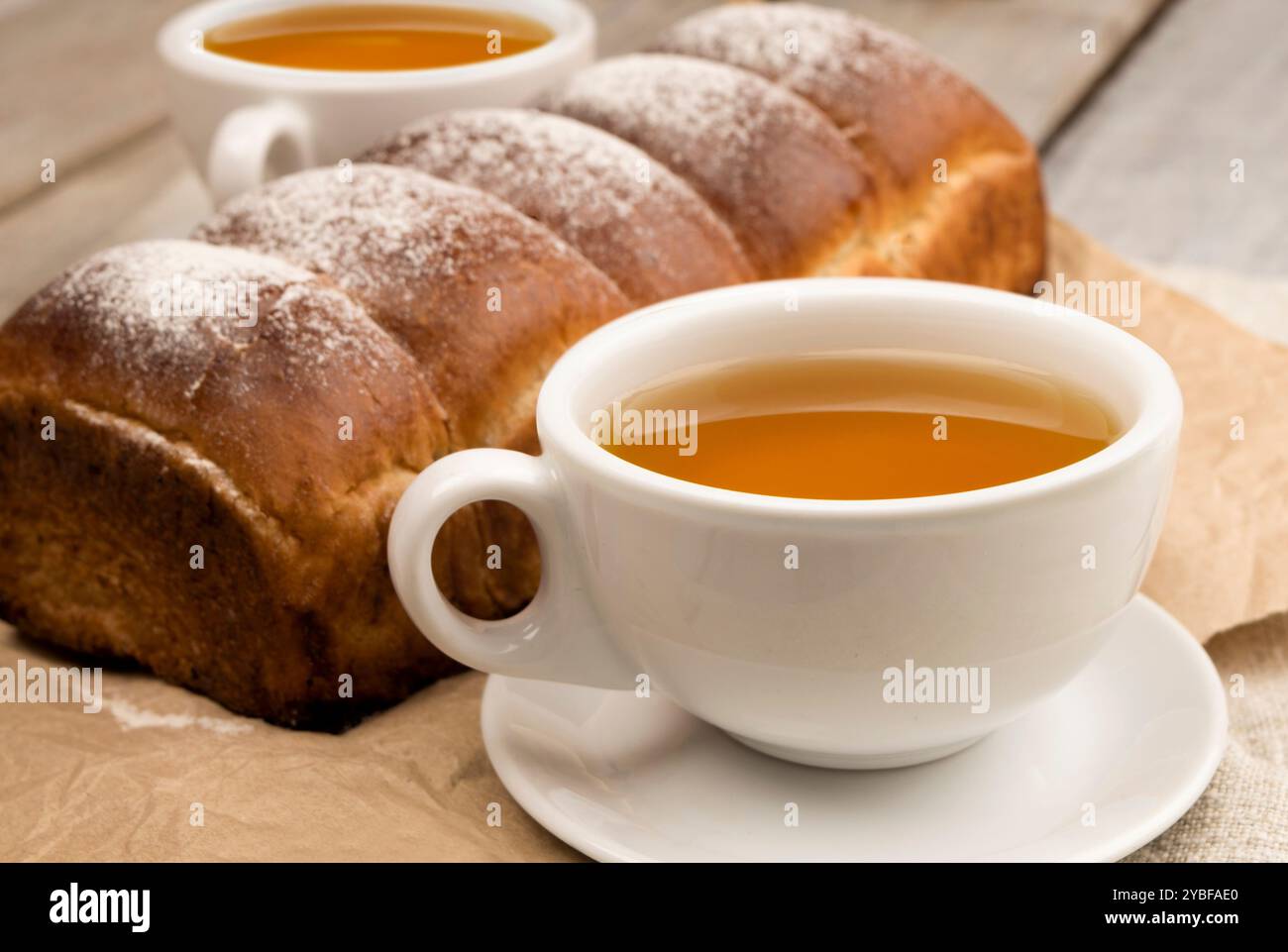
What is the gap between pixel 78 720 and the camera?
44.8 inches

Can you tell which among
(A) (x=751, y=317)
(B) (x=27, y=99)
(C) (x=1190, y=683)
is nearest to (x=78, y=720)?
(A) (x=751, y=317)

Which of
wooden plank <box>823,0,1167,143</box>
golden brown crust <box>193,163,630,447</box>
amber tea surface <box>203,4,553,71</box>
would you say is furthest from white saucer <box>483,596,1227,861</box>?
wooden plank <box>823,0,1167,143</box>

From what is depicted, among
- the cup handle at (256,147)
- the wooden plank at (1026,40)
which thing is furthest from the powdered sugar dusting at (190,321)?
the wooden plank at (1026,40)

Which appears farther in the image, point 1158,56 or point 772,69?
point 1158,56

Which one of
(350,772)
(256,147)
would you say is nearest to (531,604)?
(350,772)

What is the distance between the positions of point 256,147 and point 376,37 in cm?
38

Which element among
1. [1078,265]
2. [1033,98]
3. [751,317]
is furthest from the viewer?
[1033,98]

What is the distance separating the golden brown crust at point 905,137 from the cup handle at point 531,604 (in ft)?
2.12

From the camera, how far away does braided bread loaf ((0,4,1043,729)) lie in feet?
3.61

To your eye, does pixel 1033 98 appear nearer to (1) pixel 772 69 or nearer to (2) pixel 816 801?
(1) pixel 772 69

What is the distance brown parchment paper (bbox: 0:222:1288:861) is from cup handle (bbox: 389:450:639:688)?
0.33 ft

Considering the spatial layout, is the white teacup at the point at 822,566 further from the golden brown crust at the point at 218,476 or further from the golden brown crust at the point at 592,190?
the golden brown crust at the point at 592,190

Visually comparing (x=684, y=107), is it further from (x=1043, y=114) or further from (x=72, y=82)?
(x=72, y=82)

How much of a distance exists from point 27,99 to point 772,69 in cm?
141
